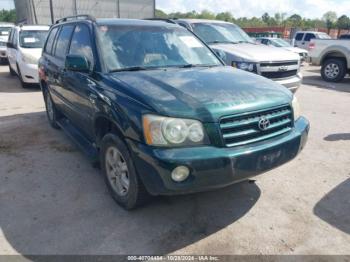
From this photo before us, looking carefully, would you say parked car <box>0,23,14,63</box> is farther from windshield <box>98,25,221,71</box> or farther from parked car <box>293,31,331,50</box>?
parked car <box>293,31,331,50</box>

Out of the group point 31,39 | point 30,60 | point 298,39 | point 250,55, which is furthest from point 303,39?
point 30,60

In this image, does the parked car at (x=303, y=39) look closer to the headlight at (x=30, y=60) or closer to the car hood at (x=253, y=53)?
the car hood at (x=253, y=53)

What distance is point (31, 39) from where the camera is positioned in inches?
393

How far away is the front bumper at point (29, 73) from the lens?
9.07 metres

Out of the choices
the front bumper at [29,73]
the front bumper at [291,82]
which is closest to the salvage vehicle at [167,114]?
the front bumper at [291,82]

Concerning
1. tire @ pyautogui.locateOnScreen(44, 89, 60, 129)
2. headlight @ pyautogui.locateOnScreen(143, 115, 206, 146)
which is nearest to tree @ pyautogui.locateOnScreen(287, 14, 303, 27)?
tire @ pyautogui.locateOnScreen(44, 89, 60, 129)

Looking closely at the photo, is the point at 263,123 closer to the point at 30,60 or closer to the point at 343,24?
the point at 30,60

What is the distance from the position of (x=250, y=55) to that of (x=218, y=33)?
165 cm

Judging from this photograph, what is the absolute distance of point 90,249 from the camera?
266 centimetres

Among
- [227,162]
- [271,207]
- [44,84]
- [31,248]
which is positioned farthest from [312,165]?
[44,84]

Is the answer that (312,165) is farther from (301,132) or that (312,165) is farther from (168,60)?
(168,60)

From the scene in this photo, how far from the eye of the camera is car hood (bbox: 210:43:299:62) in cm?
666

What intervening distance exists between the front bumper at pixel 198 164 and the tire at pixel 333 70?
32.9 feet

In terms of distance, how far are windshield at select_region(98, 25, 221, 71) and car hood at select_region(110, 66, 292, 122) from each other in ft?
0.83
